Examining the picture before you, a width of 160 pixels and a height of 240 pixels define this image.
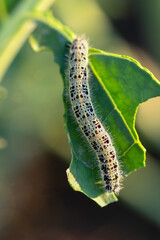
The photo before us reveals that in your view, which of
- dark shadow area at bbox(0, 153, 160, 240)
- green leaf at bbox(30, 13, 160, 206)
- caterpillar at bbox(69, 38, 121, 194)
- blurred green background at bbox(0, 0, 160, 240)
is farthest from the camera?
dark shadow area at bbox(0, 153, 160, 240)

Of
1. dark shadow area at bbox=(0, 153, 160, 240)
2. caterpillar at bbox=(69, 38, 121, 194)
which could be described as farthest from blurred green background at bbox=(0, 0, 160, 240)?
caterpillar at bbox=(69, 38, 121, 194)

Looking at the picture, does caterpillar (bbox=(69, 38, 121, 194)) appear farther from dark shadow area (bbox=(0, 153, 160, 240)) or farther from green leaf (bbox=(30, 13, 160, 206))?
dark shadow area (bbox=(0, 153, 160, 240))

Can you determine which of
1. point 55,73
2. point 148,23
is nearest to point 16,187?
point 55,73

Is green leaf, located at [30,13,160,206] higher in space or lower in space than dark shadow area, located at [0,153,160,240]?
higher

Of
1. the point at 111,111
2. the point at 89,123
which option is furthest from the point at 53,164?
the point at 111,111

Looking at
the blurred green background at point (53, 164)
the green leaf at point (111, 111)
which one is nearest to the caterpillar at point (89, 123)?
the green leaf at point (111, 111)

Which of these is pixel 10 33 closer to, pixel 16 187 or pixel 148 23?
pixel 16 187

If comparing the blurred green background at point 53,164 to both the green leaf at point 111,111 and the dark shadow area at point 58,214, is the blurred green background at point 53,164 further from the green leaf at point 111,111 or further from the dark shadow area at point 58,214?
the green leaf at point 111,111
